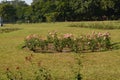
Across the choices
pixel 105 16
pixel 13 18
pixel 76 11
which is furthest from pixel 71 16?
pixel 13 18

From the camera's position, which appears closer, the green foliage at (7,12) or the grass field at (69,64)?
the grass field at (69,64)

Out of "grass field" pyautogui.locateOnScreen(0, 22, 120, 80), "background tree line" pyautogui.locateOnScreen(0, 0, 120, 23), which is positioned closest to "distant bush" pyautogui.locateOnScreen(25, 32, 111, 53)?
"grass field" pyautogui.locateOnScreen(0, 22, 120, 80)

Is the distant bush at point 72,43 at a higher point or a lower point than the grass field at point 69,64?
higher

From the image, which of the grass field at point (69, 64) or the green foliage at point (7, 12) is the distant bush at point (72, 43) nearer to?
the grass field at point (69, 64)

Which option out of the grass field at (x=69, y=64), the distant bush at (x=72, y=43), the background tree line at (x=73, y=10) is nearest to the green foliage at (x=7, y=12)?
the background tree line at (x=73, y=10)

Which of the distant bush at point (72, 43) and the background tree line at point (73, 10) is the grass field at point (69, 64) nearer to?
the distant bush at point (72, 43)

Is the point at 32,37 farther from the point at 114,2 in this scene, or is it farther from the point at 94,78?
the point at 114,2

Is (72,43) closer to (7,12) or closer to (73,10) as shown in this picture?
(73,10)

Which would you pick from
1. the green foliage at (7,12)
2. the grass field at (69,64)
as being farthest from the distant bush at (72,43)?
the green foliage at (7,12)

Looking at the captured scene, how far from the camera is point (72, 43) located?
13.1 m

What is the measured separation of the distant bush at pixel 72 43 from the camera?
→ 517 inches

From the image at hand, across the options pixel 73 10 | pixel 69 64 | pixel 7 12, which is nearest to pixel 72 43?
pixel 69 64

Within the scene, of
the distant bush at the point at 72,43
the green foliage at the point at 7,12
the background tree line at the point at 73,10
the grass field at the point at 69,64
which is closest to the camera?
the grass field at the point at 69,64

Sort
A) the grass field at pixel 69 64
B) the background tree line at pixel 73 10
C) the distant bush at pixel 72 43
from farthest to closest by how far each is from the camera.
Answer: the background tree line at pixel 73 10, the distant bush at pixel 72 43, the grass field at pixel 69 64
